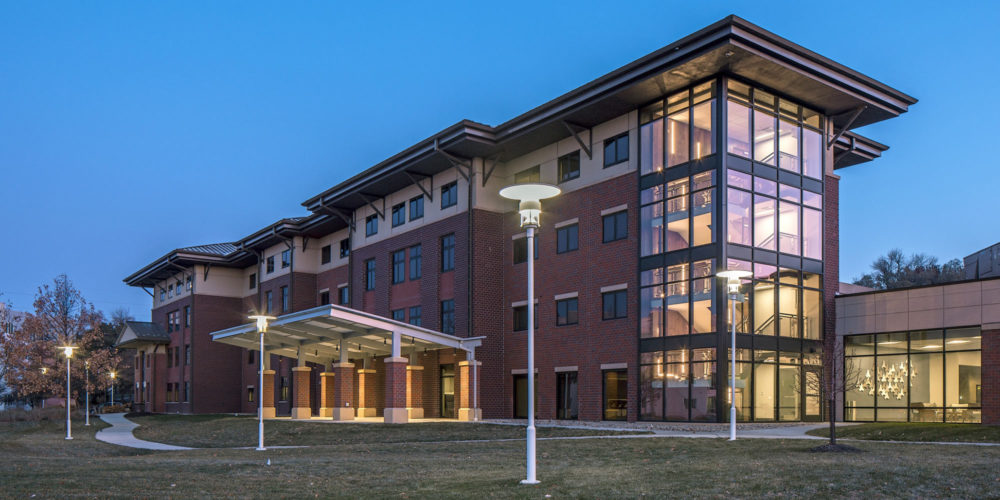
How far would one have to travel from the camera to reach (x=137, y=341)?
67.3 meters

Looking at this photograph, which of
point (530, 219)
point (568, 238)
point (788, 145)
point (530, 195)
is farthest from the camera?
point (568, 238)

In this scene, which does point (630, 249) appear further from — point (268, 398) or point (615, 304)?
point (268, 398)

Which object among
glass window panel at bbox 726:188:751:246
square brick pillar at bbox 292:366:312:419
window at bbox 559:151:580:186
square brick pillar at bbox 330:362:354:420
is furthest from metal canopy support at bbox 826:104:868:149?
square brick pillar at bbox 292:366:312:419

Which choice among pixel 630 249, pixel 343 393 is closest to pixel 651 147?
pixel 630 249

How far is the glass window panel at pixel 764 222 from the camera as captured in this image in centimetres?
2977

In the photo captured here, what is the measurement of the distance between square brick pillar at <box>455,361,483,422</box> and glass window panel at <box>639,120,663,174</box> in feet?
36.0

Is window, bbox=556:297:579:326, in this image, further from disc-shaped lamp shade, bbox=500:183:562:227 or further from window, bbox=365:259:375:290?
disc-shaped lamp shade, bbox=500:183:562:227

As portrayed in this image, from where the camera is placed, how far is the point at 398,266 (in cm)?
4428

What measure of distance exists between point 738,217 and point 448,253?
49.7ft

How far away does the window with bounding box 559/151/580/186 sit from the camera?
3494 centimetres

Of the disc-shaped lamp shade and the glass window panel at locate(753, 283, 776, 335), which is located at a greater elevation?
the disc-shaped lamp shade

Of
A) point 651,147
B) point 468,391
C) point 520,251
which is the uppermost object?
point 651,147

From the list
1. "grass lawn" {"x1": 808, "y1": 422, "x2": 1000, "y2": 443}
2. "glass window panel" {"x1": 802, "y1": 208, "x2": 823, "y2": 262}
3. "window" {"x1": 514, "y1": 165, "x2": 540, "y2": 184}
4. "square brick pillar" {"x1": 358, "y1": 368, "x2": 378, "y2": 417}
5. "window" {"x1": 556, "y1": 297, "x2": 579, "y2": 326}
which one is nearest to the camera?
"grass lawn" {"x1": 808, "y1": 422, "x2": 1000, "y2": 443}

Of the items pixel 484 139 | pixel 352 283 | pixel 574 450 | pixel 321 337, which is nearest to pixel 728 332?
pixel 574 450
